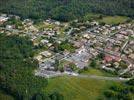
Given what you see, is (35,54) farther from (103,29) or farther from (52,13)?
(52,13)

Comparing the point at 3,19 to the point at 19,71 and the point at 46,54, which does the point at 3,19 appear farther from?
the point at 19,71

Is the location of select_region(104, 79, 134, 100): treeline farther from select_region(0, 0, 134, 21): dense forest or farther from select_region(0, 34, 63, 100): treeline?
select_region(0, 0, 134, 21): dense forest

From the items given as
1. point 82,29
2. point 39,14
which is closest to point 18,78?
point 82,29

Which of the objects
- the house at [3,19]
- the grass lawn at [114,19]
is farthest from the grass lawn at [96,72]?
the house at [3,19]

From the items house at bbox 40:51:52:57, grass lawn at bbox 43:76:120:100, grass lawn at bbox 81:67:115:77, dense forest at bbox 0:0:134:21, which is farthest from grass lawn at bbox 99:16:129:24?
grass lawn at bbox 43:76:120:100

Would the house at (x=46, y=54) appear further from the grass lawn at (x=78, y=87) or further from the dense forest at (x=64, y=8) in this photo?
the dense forest at (x=64, y=8)
